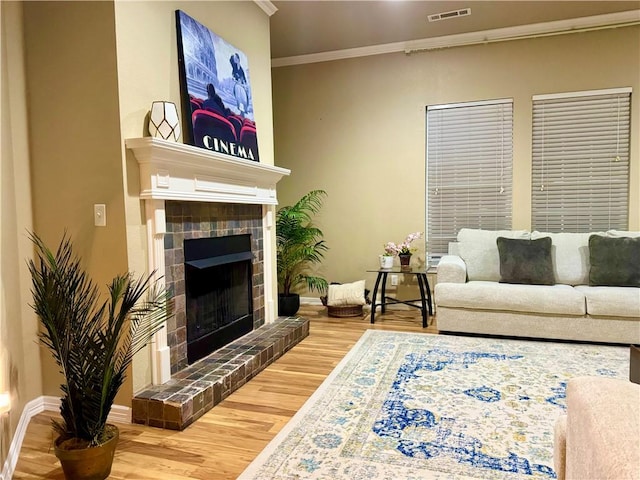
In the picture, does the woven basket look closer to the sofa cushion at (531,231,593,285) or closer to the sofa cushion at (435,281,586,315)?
the sofa cushion at (435,281,586,315)

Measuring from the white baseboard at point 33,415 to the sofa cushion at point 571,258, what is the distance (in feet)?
11.9

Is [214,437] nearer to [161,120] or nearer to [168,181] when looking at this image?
[168,181]

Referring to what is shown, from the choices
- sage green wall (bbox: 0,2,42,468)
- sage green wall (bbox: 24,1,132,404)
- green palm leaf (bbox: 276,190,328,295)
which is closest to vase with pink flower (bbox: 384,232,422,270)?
green palm leaf (bbox: 276,190,328,295)

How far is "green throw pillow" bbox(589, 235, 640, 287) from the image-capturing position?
11.8 feet

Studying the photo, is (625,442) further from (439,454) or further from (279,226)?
(279,226)

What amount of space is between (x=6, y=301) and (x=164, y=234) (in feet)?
2.64

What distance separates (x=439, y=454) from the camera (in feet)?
6.46

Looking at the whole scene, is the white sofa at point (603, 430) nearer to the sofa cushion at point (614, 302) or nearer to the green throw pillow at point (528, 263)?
the sofa cushion at point (614, 302)

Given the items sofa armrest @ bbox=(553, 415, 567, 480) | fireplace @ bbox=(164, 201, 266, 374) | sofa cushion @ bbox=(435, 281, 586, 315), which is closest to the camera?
sofa armrest @ bbox=(553, 415, 567, 480)

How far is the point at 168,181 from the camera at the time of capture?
2.47 meters

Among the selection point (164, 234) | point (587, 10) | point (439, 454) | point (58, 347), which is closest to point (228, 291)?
point (164, 234)

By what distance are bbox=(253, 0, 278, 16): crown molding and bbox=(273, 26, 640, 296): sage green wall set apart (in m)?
1.31

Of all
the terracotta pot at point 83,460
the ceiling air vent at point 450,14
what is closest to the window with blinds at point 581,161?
the ceiling air vent at point 450,14

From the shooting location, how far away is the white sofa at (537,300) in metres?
3.44
